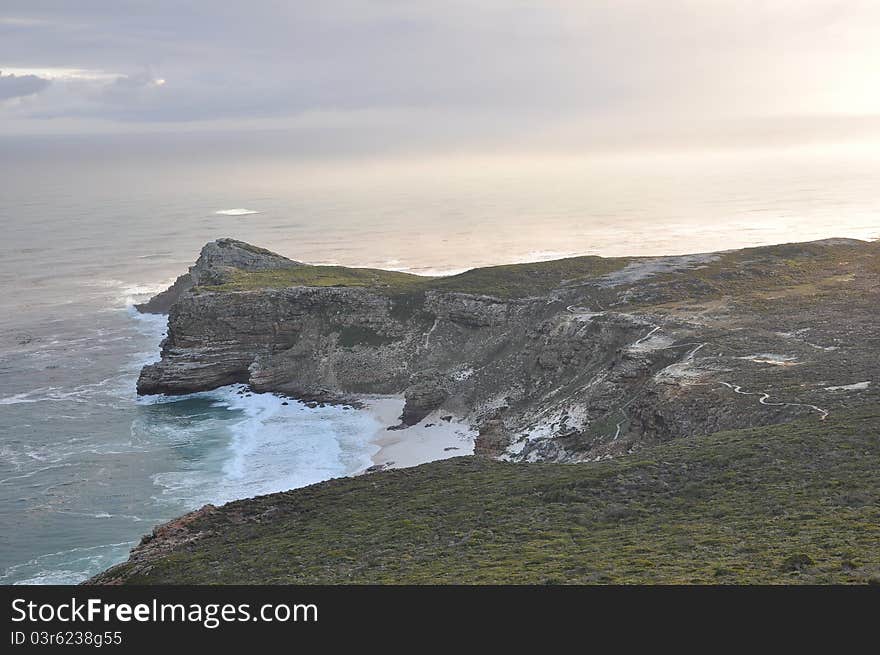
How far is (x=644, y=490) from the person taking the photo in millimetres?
32062

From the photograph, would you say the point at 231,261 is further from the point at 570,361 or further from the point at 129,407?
the point at 570,361

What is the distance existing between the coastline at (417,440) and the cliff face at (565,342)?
127cm

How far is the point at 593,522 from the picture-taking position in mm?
29375

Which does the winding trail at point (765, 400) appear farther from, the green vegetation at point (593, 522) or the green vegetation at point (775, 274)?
the green vegetation at point (775, 274)

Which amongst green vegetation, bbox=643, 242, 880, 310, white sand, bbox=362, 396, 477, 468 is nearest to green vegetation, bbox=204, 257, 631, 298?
green vegetation, bbox=643, 242, 880, 310

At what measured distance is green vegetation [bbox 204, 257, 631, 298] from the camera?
7738 centimetres

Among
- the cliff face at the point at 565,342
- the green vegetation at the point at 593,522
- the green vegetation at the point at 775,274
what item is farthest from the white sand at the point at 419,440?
the green vegetation at the point at 775,274

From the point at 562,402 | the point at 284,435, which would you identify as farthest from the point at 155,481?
the point at 562,402

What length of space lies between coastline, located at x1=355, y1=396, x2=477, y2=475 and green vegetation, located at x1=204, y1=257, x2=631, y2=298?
1600cm

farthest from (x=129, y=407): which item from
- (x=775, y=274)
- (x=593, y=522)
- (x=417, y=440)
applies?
(x=775, y=274)

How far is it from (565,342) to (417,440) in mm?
13438

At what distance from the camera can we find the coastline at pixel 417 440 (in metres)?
55.3

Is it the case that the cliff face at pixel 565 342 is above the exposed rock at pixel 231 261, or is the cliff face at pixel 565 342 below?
below
